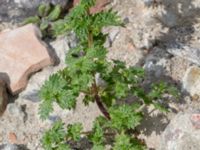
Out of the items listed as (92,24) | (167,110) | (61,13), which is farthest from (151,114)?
(61,13)

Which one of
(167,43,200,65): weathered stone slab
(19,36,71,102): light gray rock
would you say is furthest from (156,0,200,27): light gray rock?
(19,36,71,102): light gray rock

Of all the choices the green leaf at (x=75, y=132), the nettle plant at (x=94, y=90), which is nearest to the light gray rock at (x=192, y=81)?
the nettle plant at (x=94, y=90)

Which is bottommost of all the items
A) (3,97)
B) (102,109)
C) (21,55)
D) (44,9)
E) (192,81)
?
(192,81)

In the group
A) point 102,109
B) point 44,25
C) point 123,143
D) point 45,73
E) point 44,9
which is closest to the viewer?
point 123,143

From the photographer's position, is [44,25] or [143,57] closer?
[143,57]

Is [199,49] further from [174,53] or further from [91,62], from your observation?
[91,62]

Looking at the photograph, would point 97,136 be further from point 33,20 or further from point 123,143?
point 33,20

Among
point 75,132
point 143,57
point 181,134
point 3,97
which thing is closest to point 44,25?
point 3,97

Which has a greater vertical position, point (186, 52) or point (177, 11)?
point (177, 11)
